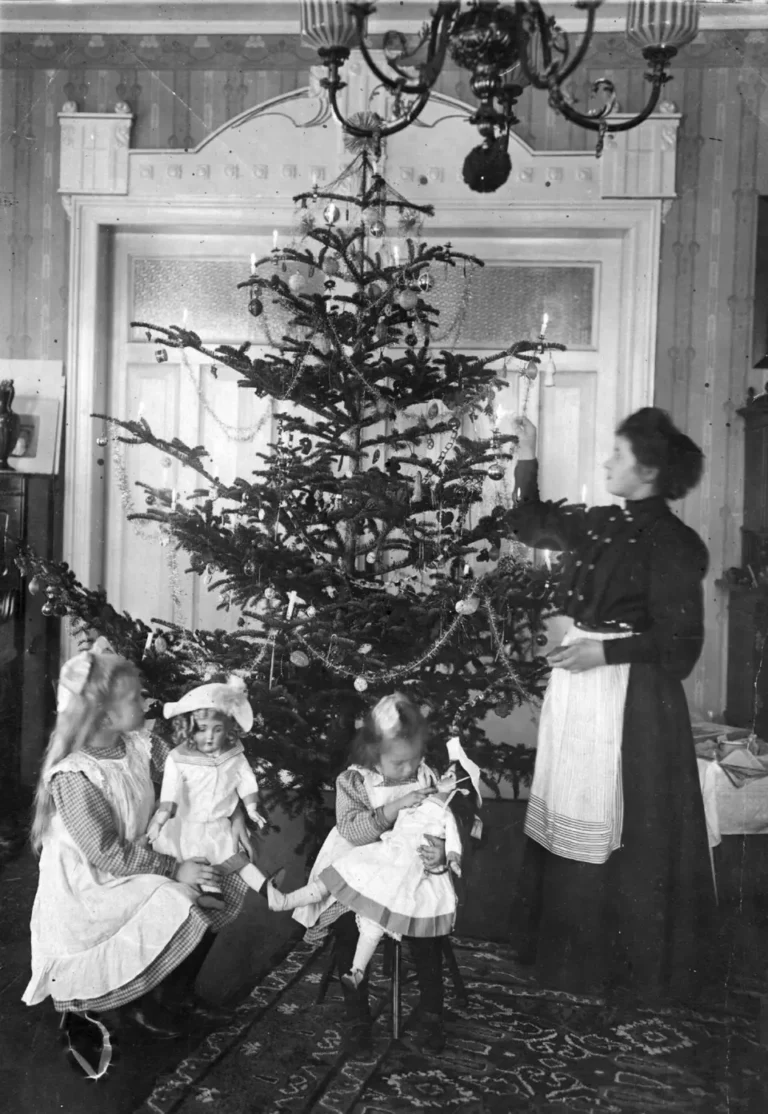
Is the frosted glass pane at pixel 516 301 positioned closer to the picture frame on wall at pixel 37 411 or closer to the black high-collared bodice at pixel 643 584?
the black high-collared bodice at pixel 643 584

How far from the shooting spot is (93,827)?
2.14 m

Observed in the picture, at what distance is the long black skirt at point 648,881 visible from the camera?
2.40m

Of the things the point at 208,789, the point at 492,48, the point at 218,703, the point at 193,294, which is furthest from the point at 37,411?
the point at 492,48

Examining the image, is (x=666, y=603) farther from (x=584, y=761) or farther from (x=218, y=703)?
(x=218, y=703)

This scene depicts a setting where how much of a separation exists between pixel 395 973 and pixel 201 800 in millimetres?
582

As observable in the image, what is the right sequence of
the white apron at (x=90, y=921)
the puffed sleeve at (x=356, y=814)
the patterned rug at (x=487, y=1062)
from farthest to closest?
the puffed sleeve at (x=356, y=814) → the white apron at (x=90, y=921) → the patterned rug at (x=487, y=1062)

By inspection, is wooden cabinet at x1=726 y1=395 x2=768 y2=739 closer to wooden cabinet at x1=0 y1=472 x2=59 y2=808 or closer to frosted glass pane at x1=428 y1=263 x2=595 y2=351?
frosted glass pane at x1=428 y1=263 x2=595 y2=351

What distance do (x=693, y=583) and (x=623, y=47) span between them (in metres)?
1.81

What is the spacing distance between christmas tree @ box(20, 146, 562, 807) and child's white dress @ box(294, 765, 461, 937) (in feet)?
1.47

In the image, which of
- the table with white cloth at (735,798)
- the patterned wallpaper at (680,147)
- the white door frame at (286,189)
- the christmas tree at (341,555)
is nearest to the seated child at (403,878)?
the christmas tree at (341,555)

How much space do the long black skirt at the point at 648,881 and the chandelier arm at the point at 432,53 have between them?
4.60 ft

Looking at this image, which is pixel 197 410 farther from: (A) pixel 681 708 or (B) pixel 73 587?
(A) pixel 681 708

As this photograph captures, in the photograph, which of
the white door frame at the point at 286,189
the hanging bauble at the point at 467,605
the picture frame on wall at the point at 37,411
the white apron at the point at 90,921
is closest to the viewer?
the white apron at the point at 90,921

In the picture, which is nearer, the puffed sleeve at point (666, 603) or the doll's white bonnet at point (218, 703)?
the doll's white bonnet at point (218, 703)
